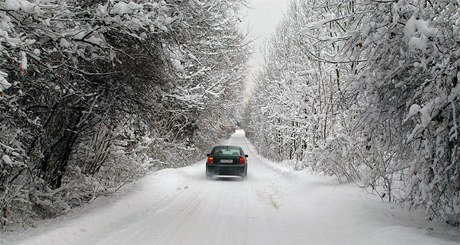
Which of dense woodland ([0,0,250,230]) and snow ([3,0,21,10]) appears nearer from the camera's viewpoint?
snow ([3,0,21,10])

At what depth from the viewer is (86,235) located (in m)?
6.67

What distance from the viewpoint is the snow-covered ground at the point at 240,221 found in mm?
6266

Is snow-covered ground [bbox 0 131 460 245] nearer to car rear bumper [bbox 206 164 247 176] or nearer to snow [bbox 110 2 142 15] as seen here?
snow [bbox 110 2 142 15]

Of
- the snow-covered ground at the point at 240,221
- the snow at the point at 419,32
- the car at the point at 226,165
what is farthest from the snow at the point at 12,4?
the car at the point at 226,165

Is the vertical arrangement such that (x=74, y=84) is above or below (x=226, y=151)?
above

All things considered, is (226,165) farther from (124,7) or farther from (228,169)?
(124,7)

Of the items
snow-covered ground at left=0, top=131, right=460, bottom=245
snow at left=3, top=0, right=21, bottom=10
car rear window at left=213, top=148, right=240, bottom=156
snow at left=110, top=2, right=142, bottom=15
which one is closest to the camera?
snow at left=3, top=0, right=21, bottom=10

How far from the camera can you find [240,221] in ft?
27.2

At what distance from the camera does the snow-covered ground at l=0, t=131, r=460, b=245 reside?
627 centimetres

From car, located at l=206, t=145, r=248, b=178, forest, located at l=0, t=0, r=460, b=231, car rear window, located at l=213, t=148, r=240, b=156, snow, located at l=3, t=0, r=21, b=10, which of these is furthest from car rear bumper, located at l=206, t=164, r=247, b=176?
snow, located at l=3, t=0, r=21, b=10

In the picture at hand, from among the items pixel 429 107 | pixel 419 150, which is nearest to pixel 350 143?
pixel 419 150

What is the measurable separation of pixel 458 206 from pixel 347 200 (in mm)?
3971

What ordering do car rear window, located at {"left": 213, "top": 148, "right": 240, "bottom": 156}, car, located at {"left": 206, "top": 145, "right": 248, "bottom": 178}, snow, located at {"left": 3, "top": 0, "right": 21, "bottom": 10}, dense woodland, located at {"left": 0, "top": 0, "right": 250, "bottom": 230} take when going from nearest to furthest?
snow, located at {"left": 3, "top": 0, "right": 21, "bottom": 10} → dense woodland, located at {"left": 0, "top": 0, "right": 250, "bottom": 230} → car, located at {"left": 206, "top": 145, "right": 248, "bottom": 178} → car rear window, located at {"left": 213, "top": 148, "right": 240, "bottom": 156}

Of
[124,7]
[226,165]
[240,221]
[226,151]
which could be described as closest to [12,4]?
[124,7]
